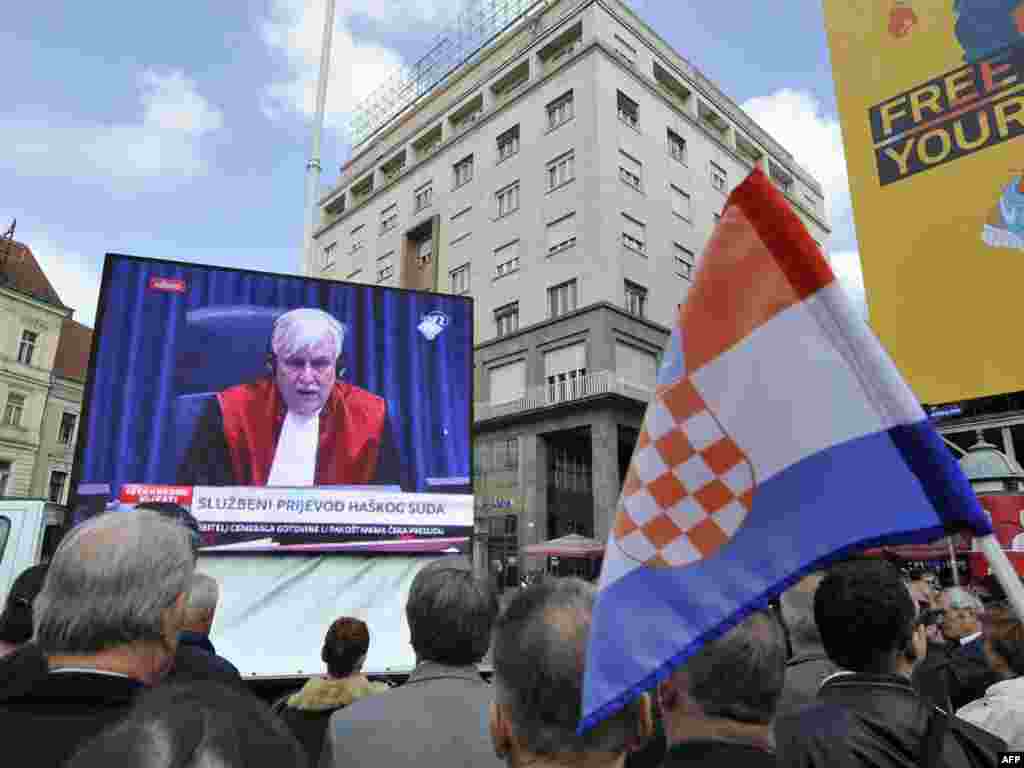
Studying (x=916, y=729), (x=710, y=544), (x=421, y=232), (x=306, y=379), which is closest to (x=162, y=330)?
(x=306, y=379)

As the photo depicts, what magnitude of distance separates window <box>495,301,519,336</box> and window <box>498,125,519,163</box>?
726 centimetres

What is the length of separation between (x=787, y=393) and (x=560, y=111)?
29.2 meters

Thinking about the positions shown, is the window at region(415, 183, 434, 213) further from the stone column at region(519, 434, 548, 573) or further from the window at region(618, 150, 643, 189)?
the stone column at region(519, 434, 548, 573)

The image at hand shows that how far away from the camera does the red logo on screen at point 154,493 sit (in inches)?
209

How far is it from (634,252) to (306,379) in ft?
72.7

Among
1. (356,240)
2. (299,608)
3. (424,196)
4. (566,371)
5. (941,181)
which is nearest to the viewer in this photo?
(299,608)

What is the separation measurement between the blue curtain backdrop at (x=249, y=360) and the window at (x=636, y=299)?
20.2 m

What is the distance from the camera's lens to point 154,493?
536cm

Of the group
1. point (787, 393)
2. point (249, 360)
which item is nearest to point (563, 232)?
point (249, 360)

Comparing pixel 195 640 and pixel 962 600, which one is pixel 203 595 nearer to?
pixel 195 640

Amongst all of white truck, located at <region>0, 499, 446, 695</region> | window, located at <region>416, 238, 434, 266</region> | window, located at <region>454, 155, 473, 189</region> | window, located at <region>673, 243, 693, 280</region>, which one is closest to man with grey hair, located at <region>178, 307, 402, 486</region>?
white truck, located at <region>0, 499, 446, 695</region>

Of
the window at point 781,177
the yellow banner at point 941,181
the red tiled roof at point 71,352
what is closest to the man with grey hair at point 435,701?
the yellow banner at point 941,181

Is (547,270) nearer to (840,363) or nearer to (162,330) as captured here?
(162,330)

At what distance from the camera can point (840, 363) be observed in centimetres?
161
